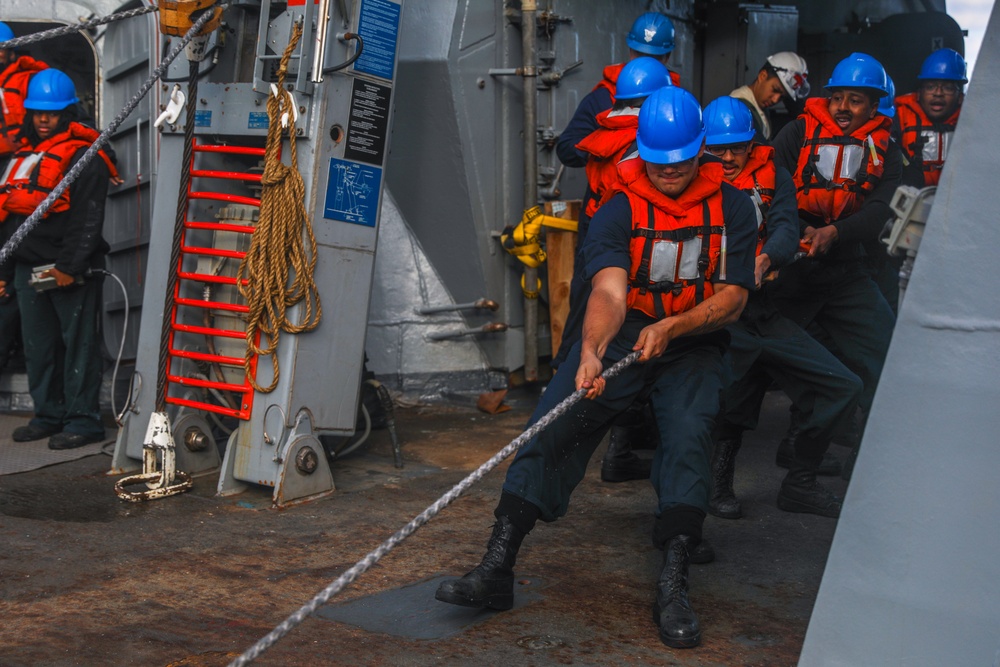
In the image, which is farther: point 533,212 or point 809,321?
point 533,212

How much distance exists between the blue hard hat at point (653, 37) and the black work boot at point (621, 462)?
2.09 meters

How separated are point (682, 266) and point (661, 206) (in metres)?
0.22

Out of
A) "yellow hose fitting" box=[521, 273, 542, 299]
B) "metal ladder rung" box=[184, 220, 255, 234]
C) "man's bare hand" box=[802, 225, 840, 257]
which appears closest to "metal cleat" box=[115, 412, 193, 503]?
"metal ladder rung" box=[184, 220, 255, 234]

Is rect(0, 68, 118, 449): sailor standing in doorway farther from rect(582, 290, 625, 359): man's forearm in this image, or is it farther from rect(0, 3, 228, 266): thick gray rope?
rect(582, 290, 625, 359): man's forearm

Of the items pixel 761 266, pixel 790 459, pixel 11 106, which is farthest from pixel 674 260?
pixel 11 106

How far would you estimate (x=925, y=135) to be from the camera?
6898mm

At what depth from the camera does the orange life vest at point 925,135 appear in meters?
6.79

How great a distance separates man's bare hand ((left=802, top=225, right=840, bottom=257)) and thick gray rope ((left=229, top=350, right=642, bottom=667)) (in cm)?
167

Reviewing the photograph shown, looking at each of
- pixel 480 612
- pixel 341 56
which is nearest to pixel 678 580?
pixel 480 612

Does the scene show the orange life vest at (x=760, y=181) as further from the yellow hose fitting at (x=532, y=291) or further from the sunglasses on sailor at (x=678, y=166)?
the yellow hose fitting at (x=532, y=291)

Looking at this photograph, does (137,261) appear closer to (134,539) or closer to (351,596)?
(134,539)

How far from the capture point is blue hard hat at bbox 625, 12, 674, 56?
6.20 meters

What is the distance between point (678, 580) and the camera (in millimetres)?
3818

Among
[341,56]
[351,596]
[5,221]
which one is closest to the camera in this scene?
[351,596]
